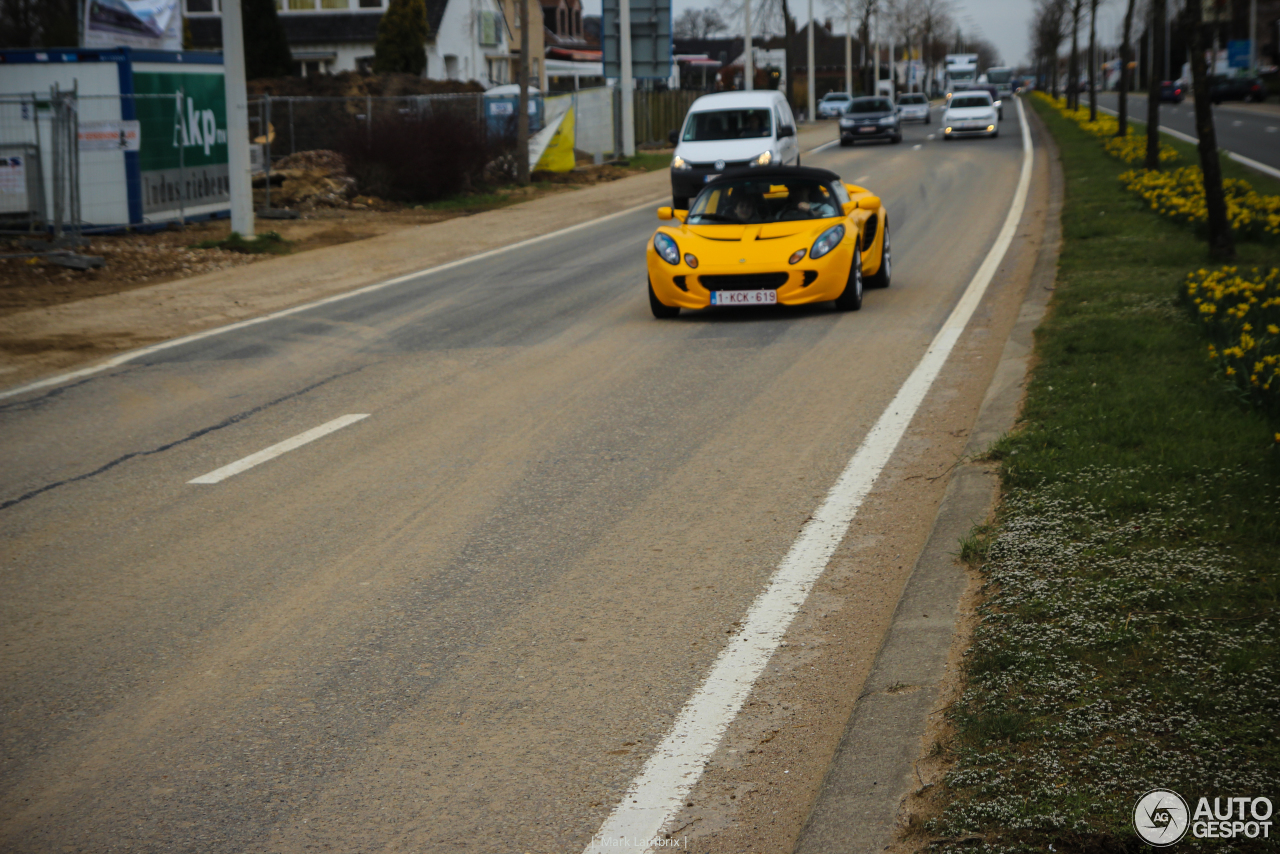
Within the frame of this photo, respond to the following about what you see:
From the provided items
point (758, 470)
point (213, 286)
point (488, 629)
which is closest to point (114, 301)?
point (213, 286)

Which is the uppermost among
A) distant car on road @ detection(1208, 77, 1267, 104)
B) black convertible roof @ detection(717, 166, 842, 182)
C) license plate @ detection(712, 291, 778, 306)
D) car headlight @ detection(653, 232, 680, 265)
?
distant car on road @ detection(1208, 77, 1267, 104)

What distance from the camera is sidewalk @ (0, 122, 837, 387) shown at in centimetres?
1184

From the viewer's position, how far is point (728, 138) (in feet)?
78.7

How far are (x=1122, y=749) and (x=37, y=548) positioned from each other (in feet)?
15.9

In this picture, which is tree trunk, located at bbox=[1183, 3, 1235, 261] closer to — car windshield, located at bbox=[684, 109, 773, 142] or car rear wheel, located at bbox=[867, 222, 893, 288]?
car rear wheel, located at bbox=[867, 222, 893, 288]

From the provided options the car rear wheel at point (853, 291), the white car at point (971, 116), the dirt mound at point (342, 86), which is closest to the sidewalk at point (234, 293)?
the car rear wheel at point (853, 291)

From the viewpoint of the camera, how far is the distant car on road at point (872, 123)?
42.2m

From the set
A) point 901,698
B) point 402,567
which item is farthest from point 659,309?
point 901,698

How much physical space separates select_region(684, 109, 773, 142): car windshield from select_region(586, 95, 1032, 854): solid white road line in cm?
1680

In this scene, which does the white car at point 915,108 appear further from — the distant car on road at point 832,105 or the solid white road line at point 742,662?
the solid white road line at point 742,662

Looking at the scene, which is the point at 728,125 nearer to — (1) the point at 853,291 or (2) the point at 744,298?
(1) the point at 853,291

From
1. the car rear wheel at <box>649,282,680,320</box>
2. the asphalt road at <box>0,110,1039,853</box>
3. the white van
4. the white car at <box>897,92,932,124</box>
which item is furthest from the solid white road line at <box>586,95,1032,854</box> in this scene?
the white car at <box>897,92,932,124</box>

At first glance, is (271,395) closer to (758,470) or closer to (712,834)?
(758,470)

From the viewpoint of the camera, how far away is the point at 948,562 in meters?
5.07
